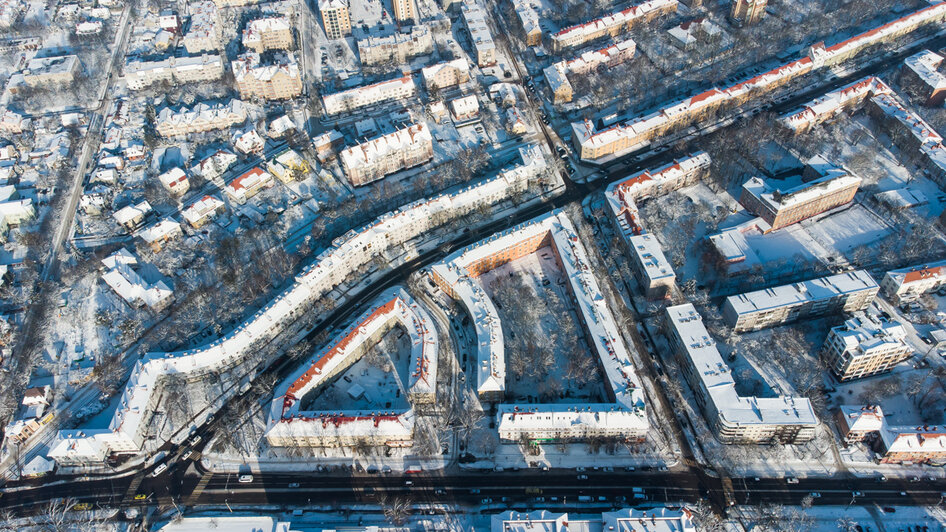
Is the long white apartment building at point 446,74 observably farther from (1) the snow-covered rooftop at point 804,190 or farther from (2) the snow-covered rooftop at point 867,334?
(2) the snow-covered rooftop at point 867,334

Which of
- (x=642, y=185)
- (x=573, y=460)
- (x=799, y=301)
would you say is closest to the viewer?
(x=573, y=460)

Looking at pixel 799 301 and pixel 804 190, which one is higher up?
pixel 804 190

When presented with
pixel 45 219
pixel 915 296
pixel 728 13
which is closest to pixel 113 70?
pixel 45 219

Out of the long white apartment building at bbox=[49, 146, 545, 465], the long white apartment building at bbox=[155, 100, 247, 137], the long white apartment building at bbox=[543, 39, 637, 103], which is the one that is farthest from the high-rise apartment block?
the long white apartment building at bbox=[49, 146, 545, 465]

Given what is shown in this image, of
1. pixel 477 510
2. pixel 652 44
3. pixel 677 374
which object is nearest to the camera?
pixel 477 510

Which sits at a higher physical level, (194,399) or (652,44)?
(652,44)

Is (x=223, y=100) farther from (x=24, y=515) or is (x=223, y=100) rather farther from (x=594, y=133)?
(x=24, y=515)

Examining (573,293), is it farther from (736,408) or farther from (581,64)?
(581,64)

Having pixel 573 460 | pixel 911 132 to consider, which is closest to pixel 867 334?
pixel 573 460
